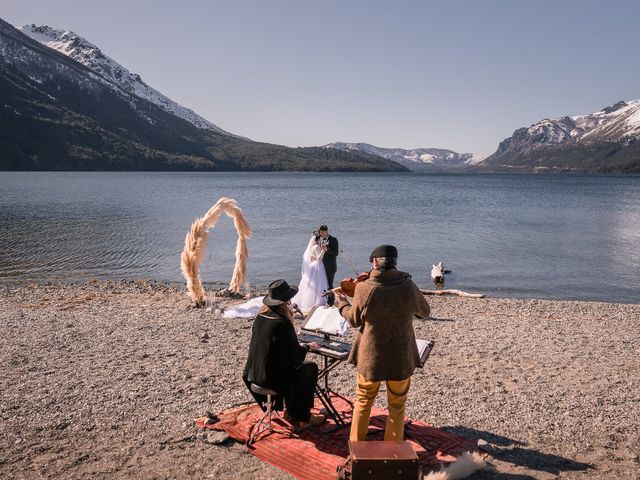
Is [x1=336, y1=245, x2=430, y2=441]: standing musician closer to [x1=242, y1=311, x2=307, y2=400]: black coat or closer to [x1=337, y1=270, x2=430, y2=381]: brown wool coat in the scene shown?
[x1=337, y1=270, x2=430, y2=381]: brown wool coat

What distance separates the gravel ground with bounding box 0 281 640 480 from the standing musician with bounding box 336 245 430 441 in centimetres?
158

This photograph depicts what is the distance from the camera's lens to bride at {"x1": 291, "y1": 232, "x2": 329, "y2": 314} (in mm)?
13969

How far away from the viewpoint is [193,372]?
30.8 feet

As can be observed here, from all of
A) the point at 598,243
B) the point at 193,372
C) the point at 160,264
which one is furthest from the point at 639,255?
the point at 193,372

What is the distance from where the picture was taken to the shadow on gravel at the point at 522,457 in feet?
20.6

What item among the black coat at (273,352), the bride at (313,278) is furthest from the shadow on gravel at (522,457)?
the bride at (313,278)

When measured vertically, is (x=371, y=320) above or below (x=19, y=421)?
above

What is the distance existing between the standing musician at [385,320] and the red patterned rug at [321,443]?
1.07 meters

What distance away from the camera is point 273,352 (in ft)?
21.2

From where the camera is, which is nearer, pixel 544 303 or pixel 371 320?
pixel 371 320

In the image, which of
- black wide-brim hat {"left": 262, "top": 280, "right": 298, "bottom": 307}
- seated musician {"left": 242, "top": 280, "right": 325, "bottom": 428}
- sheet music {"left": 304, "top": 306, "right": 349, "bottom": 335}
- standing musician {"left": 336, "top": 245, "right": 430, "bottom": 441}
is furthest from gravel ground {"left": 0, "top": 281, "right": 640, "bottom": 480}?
black wide-brim hat {"left": 262, "top": 280, "right": 298, "bottom": 307}

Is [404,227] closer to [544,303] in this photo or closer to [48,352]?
[544,303]

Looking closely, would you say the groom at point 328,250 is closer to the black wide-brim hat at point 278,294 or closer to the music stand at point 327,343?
the music stand at point 327,343

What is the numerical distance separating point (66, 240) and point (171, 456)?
105ft
